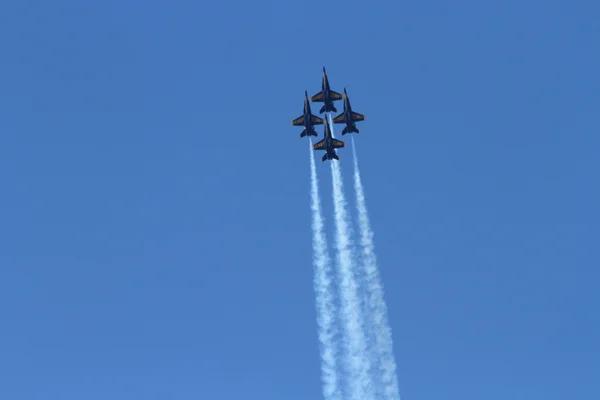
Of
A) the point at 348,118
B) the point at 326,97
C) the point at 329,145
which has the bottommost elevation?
the point at 329,145

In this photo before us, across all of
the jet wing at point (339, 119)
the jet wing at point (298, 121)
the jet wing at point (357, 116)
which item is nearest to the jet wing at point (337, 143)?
the jet wing at point (339, 119)

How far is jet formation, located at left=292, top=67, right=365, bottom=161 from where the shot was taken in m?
141

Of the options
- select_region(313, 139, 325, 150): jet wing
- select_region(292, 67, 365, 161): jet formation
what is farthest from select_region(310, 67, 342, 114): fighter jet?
select_region(313, 139, 325, 150): jet wing

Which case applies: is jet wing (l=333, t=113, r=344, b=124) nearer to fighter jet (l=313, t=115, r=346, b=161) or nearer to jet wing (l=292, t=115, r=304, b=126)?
fighter jet (l=313, t=115, r=346, b=161)

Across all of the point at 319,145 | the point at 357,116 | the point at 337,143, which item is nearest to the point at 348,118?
the point at 357,116

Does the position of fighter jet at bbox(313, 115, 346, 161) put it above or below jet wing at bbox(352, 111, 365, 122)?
below

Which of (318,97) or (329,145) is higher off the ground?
(318,97)

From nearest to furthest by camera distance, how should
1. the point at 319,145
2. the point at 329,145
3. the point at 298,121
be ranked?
the point at 329,145, the point at 319,145, the point at 298,121

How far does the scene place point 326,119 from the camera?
141625 mm

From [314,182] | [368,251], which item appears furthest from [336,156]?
[368,251]

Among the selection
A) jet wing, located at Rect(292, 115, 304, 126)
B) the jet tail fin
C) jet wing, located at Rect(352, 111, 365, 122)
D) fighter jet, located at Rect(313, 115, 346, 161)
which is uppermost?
jet wing, located at Rect(292, 115, 304, 126)

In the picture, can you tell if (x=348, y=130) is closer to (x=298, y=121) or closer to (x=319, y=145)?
(x=319, y=145)

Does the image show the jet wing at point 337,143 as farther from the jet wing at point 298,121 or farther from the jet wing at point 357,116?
the jet wing at point 298,121

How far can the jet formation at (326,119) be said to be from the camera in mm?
140875
